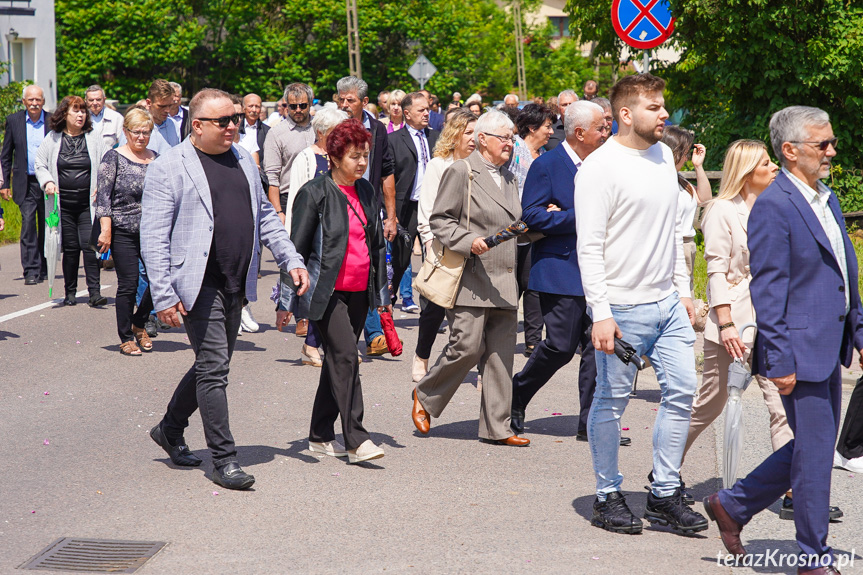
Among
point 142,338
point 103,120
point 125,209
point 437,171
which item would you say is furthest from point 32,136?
point 437,171

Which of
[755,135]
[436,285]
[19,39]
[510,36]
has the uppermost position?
[510,36]

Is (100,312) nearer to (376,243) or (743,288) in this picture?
(376,243)

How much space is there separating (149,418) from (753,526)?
12.9 ft

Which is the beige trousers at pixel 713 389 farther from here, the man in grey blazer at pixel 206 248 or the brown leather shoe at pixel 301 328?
the brown leather shoe at pixel 301 328

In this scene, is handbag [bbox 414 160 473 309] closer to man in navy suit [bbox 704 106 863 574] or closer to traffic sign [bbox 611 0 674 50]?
man in navy suit [bbox 704 106 863 574]

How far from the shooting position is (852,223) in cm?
1599

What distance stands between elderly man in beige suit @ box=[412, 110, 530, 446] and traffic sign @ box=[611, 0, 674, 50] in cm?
553

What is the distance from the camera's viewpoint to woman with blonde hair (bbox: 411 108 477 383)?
793 cm

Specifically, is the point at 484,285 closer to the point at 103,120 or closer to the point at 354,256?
the point at 354,256

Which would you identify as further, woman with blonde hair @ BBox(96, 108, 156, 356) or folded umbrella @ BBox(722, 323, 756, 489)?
woman with blonde hair @ BBox(96, 108, 156, 356)

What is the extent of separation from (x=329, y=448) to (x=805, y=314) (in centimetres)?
303

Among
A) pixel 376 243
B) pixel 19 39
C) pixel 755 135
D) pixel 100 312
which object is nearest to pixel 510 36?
pixel 19 39

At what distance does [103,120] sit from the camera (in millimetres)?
12430

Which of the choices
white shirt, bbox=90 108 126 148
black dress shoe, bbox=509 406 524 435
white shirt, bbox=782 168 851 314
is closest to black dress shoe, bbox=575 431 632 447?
black dress shoe, bbox=509 406 524 435
